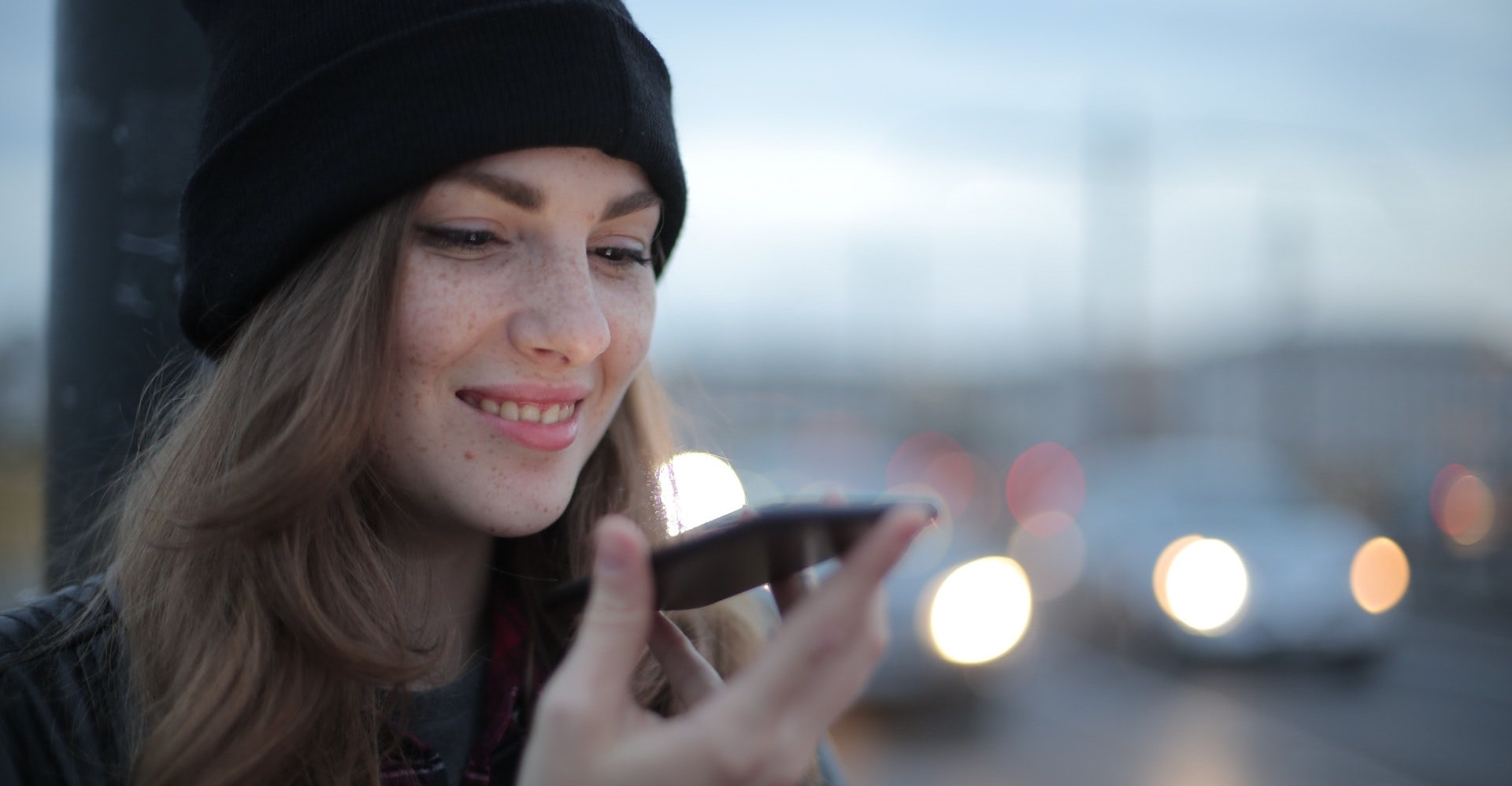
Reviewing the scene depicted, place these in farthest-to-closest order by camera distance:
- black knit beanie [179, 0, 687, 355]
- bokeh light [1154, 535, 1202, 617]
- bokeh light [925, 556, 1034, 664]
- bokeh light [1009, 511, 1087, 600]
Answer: bokeh light [1009, 511, 1087, 600] → bokeh light [1154, 535, 1202, 617] → bokeh light [925, 556, 1034, 664] → black knit beanie [179, 0, 687, 355]

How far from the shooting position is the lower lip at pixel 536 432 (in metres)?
1.67

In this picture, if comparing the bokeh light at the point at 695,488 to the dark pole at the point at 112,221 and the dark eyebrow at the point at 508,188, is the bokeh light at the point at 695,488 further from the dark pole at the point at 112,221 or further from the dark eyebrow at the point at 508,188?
the dark pole at the point at 112,221

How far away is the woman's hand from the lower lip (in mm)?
601

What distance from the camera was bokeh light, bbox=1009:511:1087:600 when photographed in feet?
46.8

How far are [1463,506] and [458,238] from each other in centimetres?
1693

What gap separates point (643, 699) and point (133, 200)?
1.32 meters

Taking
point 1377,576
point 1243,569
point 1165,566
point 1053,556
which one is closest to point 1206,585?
point 1243,569

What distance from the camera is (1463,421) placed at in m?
19.3

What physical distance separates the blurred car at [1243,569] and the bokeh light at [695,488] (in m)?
8.22

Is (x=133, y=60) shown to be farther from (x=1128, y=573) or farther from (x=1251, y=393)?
(x=1251, y=393)

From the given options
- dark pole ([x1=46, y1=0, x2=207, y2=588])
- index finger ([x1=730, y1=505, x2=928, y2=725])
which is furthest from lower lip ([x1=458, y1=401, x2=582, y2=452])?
dark pole ([x1=46, y1=0, x2=207, y2=588])

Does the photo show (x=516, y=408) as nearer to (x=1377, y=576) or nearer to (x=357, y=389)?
A: (x=357, y=389)

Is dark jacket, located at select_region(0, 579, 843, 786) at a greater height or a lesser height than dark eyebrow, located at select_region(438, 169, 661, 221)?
lesser

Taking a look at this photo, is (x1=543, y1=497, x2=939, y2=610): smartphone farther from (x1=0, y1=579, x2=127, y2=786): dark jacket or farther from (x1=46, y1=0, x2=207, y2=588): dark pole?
(x1=46, y1=0, x2=207, y2=588): dark pole
